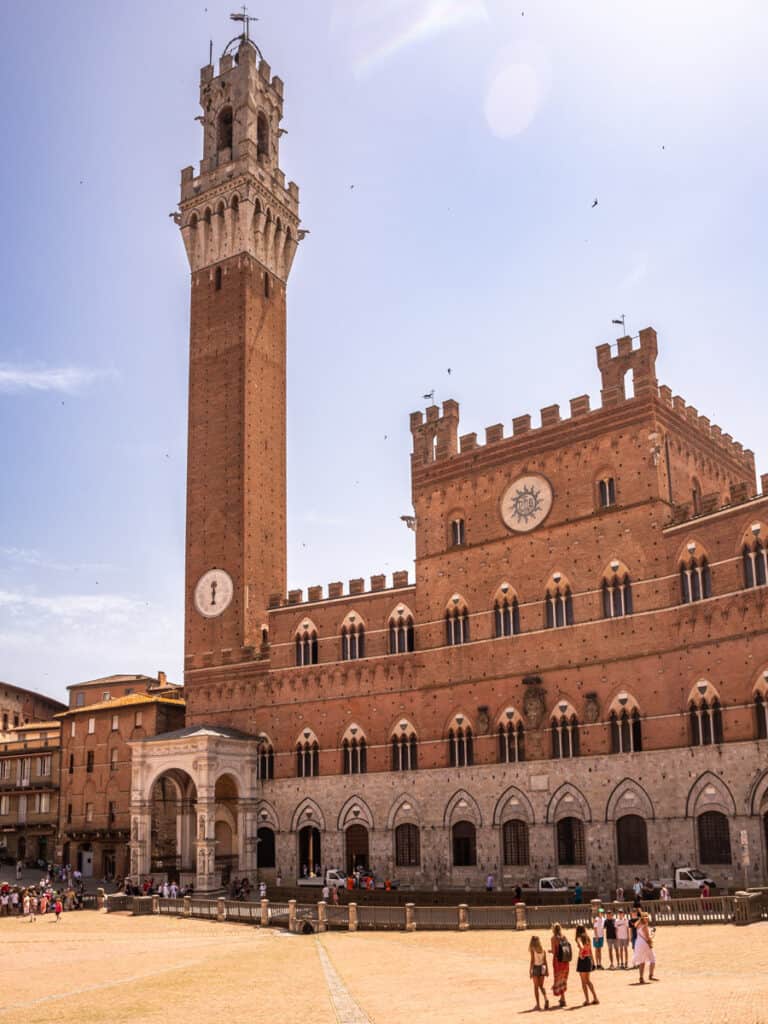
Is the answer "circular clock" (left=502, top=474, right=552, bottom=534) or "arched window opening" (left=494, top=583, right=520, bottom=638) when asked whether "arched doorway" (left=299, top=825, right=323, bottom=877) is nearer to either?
"arched window opening" (left=494, top=583, right=520, bottom=638)

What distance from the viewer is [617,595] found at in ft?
142

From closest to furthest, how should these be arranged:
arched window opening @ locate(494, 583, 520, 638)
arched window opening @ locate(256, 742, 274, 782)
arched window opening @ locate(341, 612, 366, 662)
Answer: arched window opening @ locate(494, 583, 520, 638) < arched window opening @ locate(341, 612, 366, 662) < arched window opening @ locate(256, 742, 274, 782)

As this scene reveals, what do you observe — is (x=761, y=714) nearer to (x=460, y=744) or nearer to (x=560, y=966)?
(x=460, y=744)

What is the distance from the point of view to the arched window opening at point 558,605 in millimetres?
44625

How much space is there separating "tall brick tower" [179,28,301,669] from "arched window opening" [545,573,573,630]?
17.3m

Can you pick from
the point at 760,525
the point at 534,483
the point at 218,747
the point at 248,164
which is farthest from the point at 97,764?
the point at 760,525

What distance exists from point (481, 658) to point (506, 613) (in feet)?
7.31

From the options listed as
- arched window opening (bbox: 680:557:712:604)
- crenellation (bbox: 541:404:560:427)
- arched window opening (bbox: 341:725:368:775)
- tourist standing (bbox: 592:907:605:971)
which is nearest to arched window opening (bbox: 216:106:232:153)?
crenellation (bbox: 541:404:560:427)

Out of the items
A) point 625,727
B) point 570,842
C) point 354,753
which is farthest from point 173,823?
point 625,727

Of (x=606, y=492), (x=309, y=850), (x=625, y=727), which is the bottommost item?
(x=309, y=850)

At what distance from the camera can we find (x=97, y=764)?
62.3 m

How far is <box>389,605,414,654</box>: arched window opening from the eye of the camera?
50.2 meters

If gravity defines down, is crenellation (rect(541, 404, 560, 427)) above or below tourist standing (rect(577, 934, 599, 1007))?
above

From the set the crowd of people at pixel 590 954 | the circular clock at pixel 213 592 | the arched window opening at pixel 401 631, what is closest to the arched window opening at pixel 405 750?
the arched window opening at pixel 401 631
